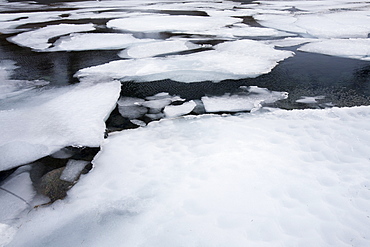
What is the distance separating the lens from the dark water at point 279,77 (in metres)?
→ 4.25

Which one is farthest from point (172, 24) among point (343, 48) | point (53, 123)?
point (53, 123)

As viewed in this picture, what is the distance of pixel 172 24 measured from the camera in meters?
9.98

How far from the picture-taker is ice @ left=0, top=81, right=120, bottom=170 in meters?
2.88

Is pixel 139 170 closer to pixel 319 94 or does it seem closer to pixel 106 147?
pixel 106 147

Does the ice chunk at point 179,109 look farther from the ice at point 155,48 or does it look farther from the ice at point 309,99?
the ice at point 155,48

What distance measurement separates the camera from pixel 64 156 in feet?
9.30

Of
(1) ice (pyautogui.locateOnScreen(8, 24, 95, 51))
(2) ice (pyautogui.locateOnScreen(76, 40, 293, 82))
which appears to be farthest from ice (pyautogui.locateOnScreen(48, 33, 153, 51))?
(2) ice (pyautogui.locateOnScreen(76, 40, 293, 82))

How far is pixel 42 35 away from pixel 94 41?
7.98ft

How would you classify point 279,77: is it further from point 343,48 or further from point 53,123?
point 53,123

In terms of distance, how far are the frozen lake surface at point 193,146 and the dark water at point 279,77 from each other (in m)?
0.04

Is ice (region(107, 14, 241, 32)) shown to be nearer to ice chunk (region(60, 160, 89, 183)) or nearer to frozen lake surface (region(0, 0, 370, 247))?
frozen lake surface (region(0, 0, 370, 247))

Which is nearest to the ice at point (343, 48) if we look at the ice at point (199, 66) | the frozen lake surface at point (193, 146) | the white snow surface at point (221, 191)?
the frozen lake surface at point (193, 146)

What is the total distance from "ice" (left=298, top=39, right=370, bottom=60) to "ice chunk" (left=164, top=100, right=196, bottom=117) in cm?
435

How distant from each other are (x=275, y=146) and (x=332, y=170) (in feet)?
1.93
